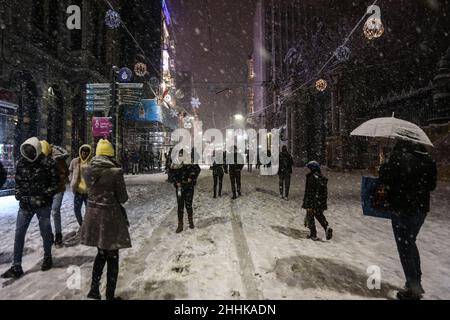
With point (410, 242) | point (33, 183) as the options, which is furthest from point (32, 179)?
point (410, 242)

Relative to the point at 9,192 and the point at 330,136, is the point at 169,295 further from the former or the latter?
the point at 330,136

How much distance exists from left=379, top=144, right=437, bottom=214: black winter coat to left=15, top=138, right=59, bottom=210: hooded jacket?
16.1 feet

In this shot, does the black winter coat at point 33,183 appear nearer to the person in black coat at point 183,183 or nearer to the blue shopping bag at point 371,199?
the person in black coat at point 183,183

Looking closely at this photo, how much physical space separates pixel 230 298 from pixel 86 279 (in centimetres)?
217

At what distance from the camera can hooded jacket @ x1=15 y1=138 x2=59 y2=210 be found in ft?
15.5

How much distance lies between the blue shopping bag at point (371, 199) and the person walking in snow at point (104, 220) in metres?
3.32

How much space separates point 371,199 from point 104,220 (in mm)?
3547

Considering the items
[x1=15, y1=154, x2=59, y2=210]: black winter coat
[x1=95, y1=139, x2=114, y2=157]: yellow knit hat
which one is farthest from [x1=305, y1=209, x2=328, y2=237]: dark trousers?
[x1=15, y1=154, x2=59, y2=210]: black winter coat

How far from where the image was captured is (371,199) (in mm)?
4484

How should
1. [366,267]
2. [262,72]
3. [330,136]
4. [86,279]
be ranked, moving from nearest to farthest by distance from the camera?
[86,279] → [366,267] → [330,136] → [262,72]

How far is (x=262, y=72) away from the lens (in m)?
76.3

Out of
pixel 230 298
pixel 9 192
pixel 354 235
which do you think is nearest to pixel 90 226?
pixel 230 298

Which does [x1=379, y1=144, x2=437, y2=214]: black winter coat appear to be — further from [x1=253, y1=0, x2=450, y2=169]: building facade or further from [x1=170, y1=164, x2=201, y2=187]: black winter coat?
[x1=253, y1=0, x2=450, y2=169]: building facade
